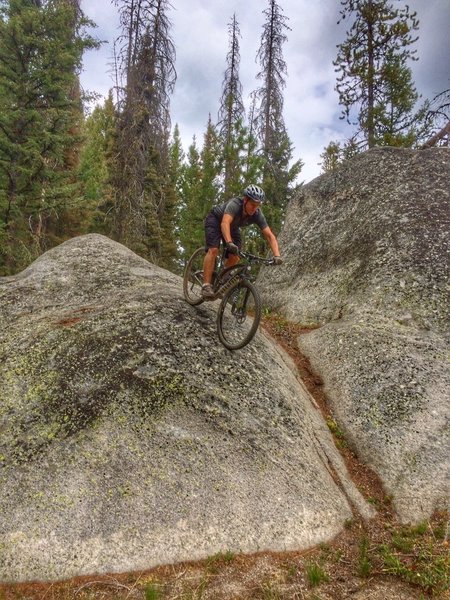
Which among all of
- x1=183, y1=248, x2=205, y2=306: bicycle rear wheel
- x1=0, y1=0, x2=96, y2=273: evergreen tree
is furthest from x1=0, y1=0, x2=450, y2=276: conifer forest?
x1=183, y1=248, x2=205, y2=306: bicycle rear wheel

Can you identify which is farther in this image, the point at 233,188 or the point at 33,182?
the point at 233,188

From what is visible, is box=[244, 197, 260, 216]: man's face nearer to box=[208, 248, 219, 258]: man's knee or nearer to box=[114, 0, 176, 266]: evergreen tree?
box=[208, 248, 219, 258]: man's knee

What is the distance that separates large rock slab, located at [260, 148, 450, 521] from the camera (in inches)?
290

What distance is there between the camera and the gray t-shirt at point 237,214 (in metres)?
8.62

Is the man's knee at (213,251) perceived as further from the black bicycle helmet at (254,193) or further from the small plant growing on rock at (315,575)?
the small plant growing on rock at (315,575)

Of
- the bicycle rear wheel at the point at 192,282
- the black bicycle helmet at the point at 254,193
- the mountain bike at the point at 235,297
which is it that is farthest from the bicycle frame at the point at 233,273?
the black bicycle helmet at the point at 254,193

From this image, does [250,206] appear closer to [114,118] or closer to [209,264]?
[209,264]

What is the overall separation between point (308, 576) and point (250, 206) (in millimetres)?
6452

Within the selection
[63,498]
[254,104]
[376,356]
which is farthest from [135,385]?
[254,104]

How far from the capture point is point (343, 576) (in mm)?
5062

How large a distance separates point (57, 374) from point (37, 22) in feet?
60.4

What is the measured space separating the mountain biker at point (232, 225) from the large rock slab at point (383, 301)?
131 inches

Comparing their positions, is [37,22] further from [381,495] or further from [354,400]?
[381,495]

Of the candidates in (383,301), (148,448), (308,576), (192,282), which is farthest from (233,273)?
(308,576)
